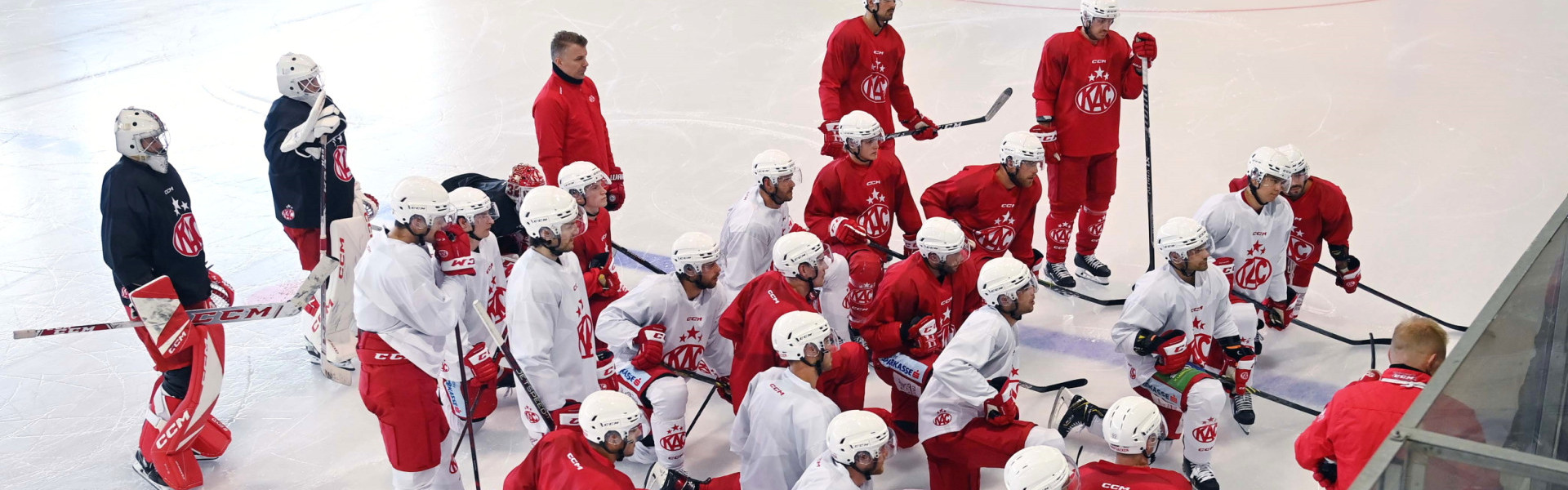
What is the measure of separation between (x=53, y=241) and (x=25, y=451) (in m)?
2.67

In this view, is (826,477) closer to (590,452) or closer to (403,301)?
(590,452)

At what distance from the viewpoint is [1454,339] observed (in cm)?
585

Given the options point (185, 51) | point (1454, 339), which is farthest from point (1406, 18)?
point (185, 51)

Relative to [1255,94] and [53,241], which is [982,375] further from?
[53,241]

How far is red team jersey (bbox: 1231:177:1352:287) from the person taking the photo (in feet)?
18.4

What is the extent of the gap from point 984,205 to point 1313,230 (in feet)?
4.85

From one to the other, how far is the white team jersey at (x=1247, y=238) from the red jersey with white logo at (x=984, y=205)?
816 mm

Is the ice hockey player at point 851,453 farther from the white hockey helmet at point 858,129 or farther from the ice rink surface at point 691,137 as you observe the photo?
the white hockey helmet at point 858,129

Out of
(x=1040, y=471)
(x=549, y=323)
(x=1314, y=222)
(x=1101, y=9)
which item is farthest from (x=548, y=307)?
(x=1314, y=222)

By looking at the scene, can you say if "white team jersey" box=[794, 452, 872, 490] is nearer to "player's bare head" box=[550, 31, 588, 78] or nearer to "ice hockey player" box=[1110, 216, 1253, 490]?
"ice hockey player" box=[1110, 216, 1253, 490]

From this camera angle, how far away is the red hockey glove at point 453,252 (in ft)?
15.2

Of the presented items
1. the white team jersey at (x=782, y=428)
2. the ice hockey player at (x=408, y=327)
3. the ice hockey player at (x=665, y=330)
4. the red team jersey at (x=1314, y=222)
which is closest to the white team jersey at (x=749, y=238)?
the ice hockey player at (x=665, y=330)

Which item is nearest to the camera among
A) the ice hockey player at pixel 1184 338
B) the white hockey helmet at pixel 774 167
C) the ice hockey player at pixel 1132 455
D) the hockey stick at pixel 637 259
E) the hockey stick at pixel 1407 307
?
the ice hockey player at pixel 1132 455

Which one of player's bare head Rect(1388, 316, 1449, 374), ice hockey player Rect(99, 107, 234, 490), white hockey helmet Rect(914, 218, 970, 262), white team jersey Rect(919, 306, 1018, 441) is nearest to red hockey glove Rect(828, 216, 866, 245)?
white hockey helmet Rect(914, 218, 970, 262)
